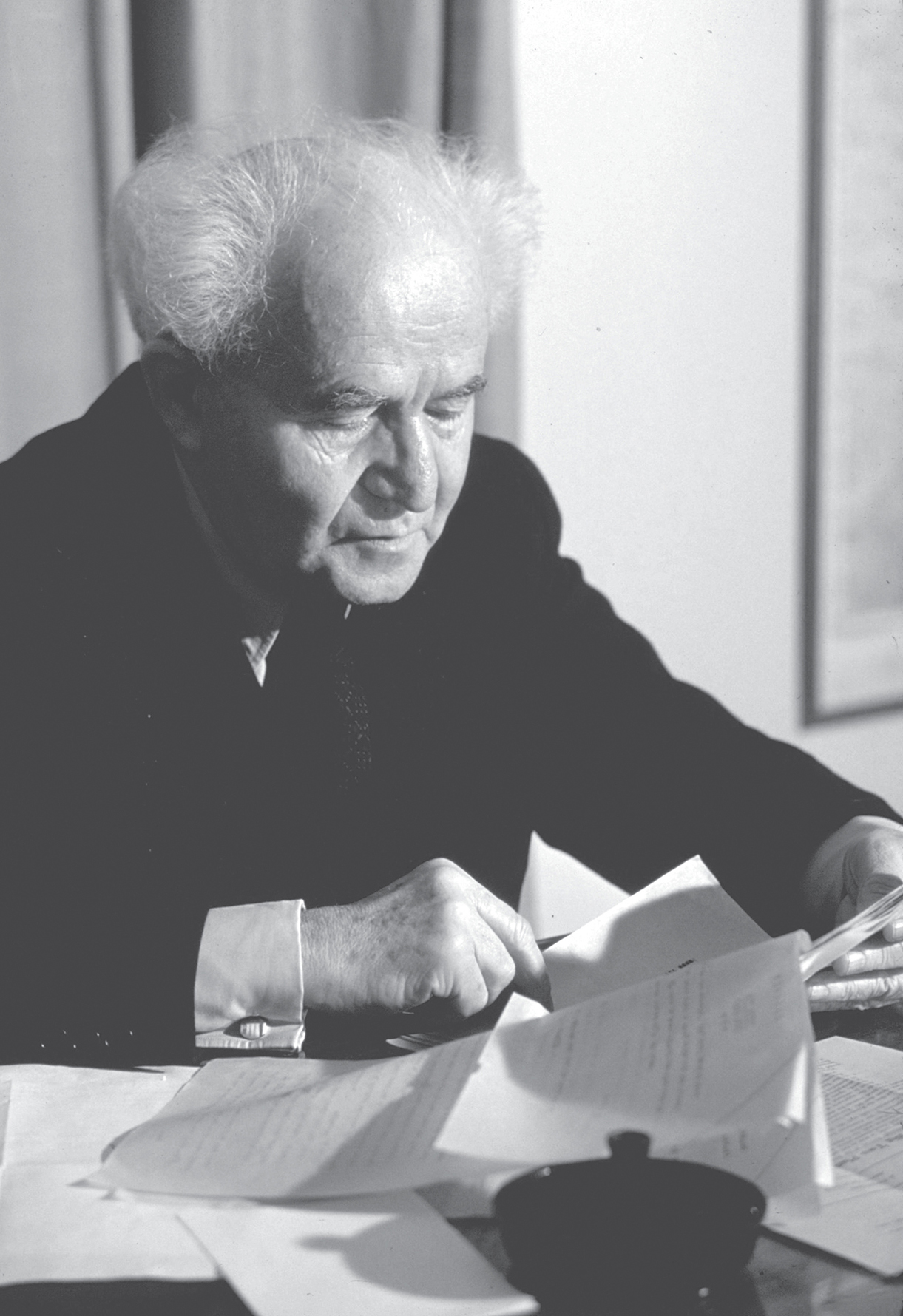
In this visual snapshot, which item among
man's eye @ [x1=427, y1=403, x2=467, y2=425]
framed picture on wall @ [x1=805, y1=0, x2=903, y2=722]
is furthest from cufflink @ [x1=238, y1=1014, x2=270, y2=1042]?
framed picture on wall @ [x1=805, y1=0, x2=903, y2=722]

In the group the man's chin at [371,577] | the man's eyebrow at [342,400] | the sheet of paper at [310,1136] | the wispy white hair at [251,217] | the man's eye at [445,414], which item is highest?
the wispy white hair at [251,217]

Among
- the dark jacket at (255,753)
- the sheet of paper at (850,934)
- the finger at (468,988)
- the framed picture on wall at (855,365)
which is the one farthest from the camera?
the framed picture on wall at (855,365)

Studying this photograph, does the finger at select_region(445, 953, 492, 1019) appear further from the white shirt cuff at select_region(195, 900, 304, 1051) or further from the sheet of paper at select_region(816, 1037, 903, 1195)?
the sheet of paper at select_region(816, 1037, 903, 1195)

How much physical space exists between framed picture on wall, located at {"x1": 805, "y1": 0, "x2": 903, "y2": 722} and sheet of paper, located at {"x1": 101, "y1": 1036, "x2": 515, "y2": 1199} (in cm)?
204

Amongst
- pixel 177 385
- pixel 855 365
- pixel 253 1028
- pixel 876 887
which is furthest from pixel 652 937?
pixel 855 365

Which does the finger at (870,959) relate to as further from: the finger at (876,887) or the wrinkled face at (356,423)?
the wrinkled face at (356,423)

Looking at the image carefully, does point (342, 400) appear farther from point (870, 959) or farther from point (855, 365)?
point (855, 365)

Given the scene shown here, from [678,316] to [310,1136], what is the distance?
1.99 m

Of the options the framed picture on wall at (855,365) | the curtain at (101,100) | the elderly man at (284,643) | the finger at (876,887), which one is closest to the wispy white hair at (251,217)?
the elderly man at (284,643)

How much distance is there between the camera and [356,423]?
137cm

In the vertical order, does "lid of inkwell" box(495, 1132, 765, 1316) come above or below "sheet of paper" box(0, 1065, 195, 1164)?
above

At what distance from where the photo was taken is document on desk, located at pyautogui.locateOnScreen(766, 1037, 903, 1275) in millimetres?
693

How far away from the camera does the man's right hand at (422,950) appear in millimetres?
1036

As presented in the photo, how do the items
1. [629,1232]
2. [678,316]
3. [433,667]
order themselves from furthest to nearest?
[678,316] → [433,667] → [629,1232]
